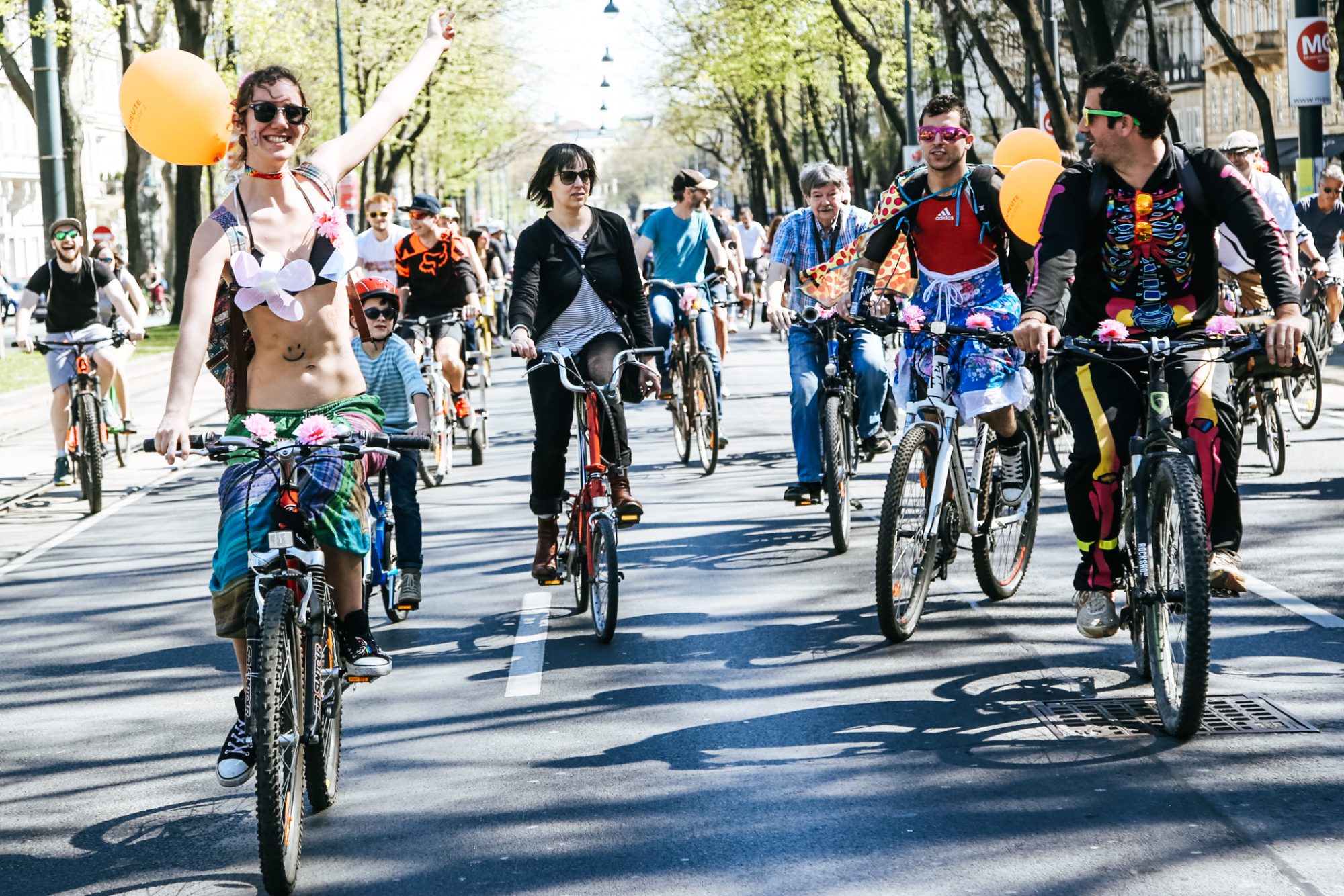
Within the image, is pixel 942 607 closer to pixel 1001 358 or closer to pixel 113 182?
pixel 1001 358

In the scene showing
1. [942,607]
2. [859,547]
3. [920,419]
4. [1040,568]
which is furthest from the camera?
[859,547]

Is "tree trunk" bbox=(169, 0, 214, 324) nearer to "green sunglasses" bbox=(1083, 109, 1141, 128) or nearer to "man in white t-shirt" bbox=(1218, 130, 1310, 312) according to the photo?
"man in white t-shirt" bbox=(1218, 130, 1310, 312)

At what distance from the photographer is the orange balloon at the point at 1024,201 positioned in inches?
306

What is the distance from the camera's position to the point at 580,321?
7855 mm

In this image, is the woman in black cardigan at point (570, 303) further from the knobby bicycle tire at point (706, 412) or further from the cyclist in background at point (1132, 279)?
the knobby bicycle tire at point (706, 412)

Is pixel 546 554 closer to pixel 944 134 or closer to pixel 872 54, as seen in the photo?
pixel 944 134

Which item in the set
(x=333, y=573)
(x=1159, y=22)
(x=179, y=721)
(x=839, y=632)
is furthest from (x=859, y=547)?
(x=1159, y=22)

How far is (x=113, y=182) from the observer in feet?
297

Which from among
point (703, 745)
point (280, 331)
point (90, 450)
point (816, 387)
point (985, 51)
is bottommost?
point (703, 745)

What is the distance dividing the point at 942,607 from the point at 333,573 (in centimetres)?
343

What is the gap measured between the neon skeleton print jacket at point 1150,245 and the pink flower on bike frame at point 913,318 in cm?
98

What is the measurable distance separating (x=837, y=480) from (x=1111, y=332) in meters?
3.61

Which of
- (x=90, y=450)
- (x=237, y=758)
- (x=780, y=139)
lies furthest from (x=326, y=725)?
(x=780, y=139)

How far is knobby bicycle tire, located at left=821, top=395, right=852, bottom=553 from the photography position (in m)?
9.22
